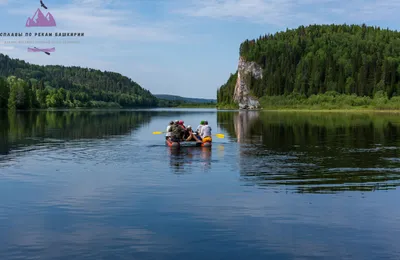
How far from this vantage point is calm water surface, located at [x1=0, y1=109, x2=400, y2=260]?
46.1ft

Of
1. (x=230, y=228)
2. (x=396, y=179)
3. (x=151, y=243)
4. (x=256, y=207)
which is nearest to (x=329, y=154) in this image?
(x=396, y=179)

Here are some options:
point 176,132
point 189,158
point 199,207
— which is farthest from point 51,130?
point 199,207

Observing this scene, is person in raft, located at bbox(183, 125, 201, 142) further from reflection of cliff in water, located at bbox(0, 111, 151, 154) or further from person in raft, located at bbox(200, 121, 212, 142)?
reflection of cliff in water, located at bbox(0, 111, 151, 154)

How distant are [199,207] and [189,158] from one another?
16082mm

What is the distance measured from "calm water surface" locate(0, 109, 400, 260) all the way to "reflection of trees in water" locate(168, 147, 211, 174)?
0.43 feet

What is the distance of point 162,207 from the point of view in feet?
62.1

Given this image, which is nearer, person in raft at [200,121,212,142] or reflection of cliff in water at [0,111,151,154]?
person in raft at [200,121,212,142]

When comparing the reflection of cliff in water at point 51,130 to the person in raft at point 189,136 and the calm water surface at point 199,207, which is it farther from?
the person in raft at point 189,136

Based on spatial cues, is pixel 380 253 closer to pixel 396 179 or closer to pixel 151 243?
pixel 151 243

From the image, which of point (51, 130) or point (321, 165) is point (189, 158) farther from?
point (51, 130)

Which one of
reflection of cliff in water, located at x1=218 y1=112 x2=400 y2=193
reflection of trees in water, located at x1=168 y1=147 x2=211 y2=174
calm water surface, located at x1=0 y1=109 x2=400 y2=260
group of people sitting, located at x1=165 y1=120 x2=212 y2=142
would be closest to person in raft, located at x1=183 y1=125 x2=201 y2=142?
group of people sitting, located at x1=165 y1=120 x2=212 y2=142

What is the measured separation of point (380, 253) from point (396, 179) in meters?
13.4

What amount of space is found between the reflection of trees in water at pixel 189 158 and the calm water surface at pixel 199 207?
13cm

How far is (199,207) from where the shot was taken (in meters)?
19.0
